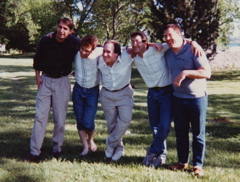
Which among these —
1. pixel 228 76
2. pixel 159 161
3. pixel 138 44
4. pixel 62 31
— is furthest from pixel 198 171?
pixel 228 76

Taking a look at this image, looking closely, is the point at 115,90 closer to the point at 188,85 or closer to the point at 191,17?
the point at 188,85

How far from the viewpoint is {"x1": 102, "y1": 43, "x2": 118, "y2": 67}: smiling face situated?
445 centimetres

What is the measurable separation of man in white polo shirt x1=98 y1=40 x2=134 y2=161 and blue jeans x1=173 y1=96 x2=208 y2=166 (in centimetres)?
86

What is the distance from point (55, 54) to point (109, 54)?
3.01 ft

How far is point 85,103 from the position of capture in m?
4.86

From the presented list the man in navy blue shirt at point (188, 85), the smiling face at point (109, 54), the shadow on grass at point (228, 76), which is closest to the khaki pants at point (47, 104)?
the smiling face at point (109, 54)

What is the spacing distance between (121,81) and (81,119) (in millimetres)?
965

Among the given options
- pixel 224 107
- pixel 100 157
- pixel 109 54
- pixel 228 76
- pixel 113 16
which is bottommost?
pixel 224 107

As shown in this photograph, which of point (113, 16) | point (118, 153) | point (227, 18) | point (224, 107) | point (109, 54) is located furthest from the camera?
point (227, 18)

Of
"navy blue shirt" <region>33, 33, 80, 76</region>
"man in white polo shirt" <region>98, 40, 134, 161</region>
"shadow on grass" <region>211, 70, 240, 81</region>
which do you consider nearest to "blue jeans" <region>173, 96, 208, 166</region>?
"man in white polo shirt" <region>98, 40, 134, 161</region>

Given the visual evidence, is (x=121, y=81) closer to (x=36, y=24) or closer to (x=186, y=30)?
(x=186, y=30)

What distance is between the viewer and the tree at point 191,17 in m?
20.7

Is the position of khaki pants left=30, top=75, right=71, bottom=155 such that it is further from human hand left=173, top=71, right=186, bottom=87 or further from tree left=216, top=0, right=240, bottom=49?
tree left=216, top=0, right=240, bottom=49

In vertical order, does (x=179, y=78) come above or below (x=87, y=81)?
above
